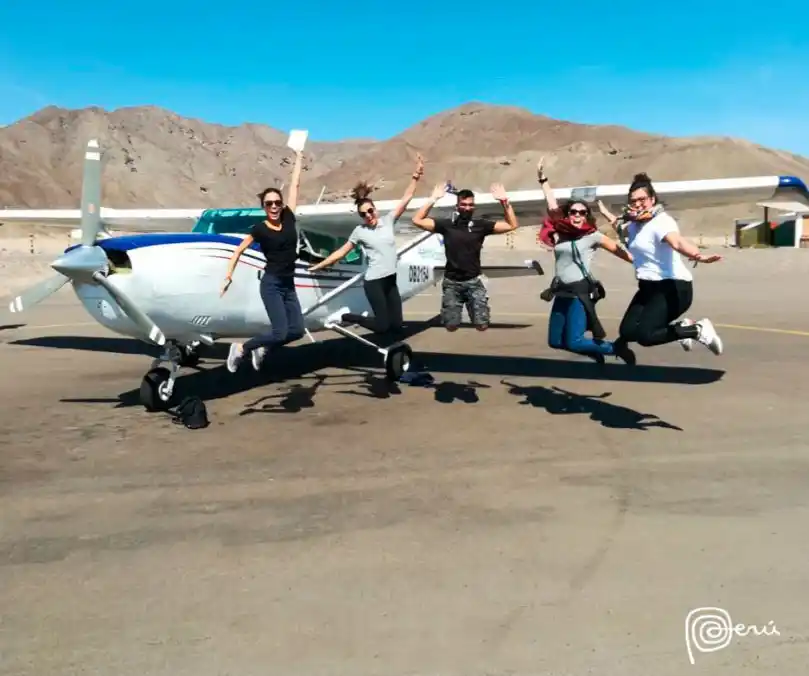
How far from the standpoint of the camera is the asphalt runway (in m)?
2.94

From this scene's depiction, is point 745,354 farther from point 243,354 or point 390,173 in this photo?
point 390,173

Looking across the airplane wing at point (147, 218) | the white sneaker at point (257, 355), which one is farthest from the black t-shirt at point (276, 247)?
the airplane wing at point (147, 218)

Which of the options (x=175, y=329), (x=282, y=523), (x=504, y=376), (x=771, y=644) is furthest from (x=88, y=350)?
(x=771, y=644)

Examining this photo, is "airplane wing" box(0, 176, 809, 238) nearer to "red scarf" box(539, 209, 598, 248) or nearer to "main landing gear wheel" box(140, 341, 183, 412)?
"red scarf" box(539, 209, 598, 248)

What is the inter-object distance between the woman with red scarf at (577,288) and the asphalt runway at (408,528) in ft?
2.31

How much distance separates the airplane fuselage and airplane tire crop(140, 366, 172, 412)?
42 cm

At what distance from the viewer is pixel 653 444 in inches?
228

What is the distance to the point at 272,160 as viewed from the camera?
523 feet

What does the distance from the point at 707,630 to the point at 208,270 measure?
18.3ft

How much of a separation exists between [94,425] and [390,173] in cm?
13642

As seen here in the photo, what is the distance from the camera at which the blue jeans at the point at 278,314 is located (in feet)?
22.6

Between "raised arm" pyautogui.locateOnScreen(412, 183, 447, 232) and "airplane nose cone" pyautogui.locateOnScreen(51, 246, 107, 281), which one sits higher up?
"raised arm" pyautogui.locateOnScreen(412, 183, 447, 232)

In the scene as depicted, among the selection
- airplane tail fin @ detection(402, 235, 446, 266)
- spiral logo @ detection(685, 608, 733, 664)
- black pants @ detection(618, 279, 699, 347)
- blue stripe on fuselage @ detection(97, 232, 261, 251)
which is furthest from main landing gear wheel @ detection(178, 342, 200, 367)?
spiral logo @ detection(685, 608, 733, 664)

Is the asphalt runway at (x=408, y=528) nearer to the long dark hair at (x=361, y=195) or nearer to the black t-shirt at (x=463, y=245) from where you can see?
the black t-shirt at (x=463, y=245)
